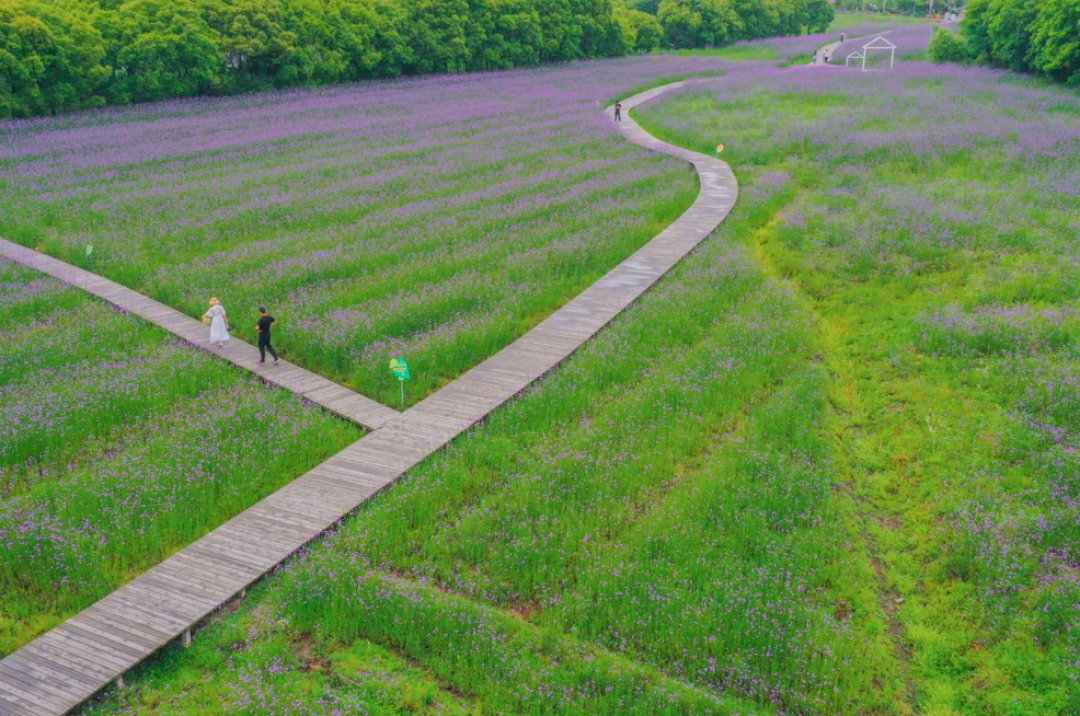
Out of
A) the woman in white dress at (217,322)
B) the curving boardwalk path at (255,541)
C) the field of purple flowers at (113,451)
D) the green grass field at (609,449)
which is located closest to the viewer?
the curving boardwalk path at (255,541)

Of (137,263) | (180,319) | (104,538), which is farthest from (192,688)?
(137,263)

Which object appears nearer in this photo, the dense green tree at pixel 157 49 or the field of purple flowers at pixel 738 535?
the field of purple flowers at pixel 738 535

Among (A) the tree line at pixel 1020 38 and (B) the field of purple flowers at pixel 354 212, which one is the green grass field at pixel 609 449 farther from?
(A) the tree line at pixel 1020 38

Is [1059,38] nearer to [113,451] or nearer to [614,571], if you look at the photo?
[614,571]

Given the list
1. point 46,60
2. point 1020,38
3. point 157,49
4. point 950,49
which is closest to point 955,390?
point 46,60

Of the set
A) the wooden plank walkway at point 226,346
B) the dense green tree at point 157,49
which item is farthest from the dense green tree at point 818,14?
the wooden plank walkway at point 226,346

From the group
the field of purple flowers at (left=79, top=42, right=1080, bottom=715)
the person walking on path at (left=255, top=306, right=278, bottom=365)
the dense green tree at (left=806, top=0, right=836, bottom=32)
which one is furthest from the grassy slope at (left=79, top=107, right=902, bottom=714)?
the dense green tree at (left=806, top=0, right=836, bottom=32)
